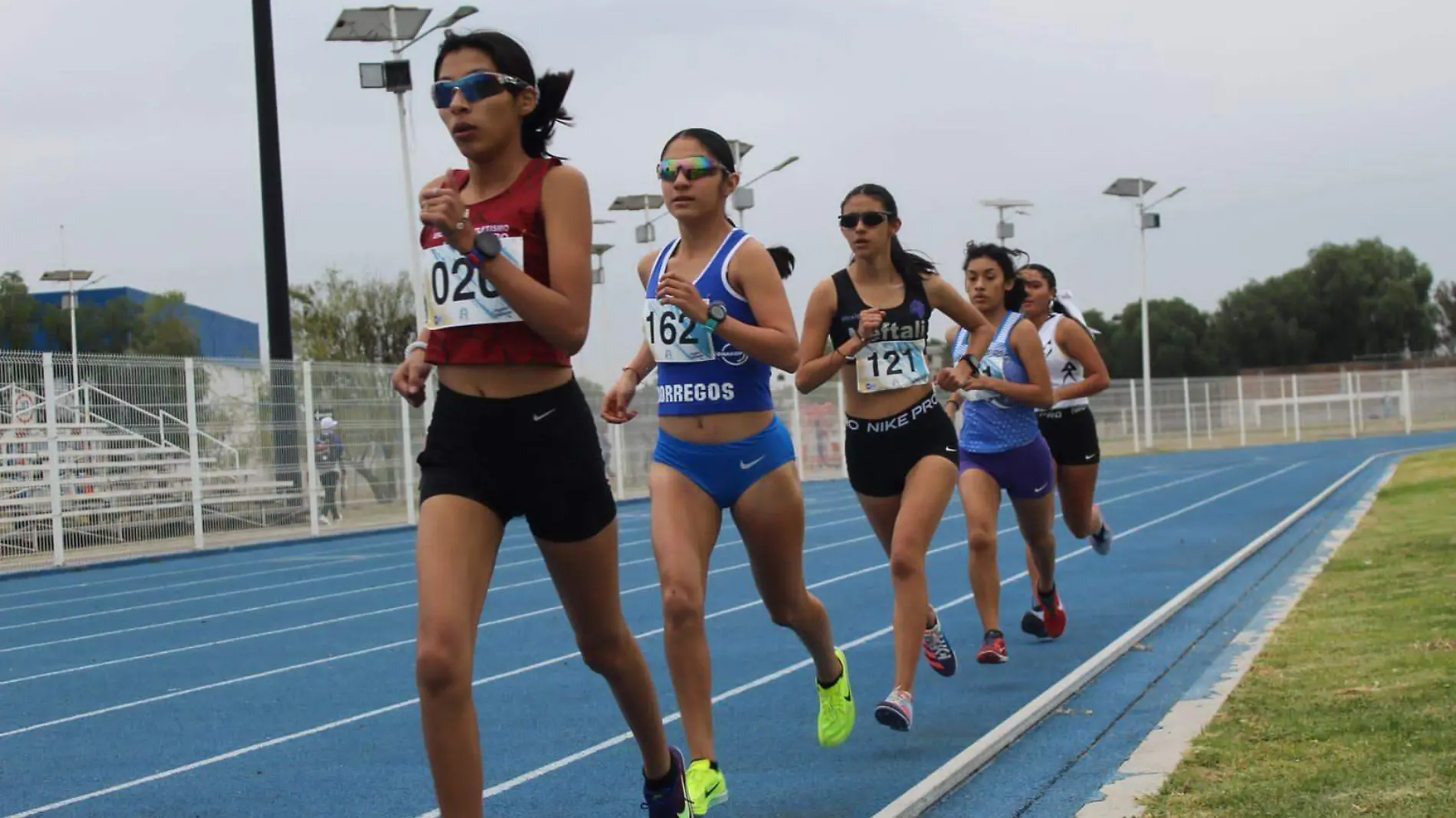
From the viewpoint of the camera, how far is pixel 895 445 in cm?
Answer: 735

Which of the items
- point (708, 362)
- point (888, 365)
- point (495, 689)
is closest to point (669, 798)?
point (708, 362)

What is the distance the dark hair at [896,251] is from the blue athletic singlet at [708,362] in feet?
5.26

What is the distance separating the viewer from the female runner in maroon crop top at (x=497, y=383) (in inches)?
161

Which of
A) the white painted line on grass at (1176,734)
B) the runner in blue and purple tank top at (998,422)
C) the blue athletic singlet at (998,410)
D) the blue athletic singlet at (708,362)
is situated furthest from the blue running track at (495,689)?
the blue athletic singlet at (708,362)

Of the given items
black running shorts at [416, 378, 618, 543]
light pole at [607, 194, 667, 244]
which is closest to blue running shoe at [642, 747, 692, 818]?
black running shorts at [416, 378, 618, 543]

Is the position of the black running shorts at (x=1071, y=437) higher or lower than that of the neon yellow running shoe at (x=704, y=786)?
higher

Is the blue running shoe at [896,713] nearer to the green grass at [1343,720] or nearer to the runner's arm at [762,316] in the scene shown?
the green grass at [1343,720]

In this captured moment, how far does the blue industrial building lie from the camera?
188ft

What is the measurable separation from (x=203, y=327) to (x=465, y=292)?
5670 centimetres

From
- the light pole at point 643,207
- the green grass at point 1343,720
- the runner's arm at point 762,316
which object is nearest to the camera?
the green grass at point 1343,720

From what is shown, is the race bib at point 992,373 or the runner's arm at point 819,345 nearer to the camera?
the runner's arm at point 819,345

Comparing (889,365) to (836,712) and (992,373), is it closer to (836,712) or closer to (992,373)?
(836,712)

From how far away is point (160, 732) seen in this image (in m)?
7.93

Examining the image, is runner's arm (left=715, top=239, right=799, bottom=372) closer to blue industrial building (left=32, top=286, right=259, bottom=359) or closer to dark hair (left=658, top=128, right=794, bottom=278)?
dark hair (left=658, top=128, right=794, bottom=278)
